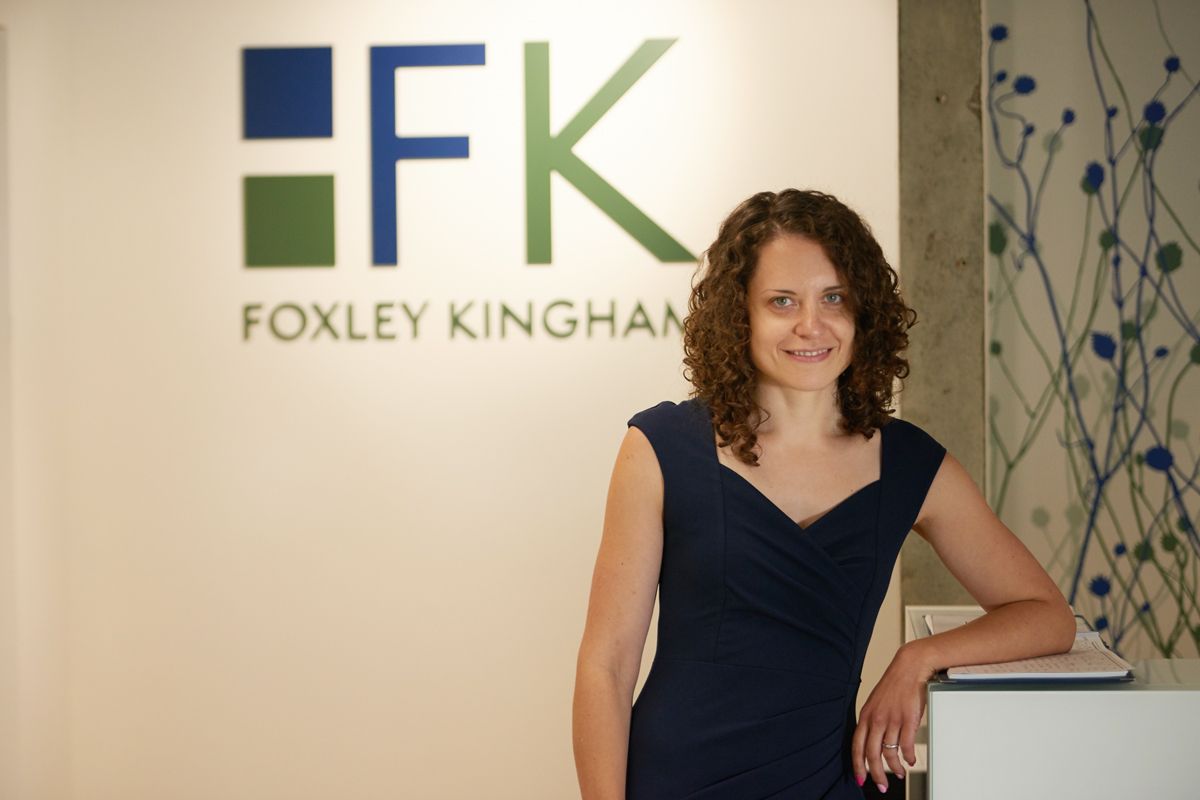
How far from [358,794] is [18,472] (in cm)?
142

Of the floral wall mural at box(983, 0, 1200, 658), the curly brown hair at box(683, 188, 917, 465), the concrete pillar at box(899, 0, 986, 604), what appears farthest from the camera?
the floral wall mural at box(983, 0, 1200, 658)

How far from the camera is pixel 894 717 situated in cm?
169

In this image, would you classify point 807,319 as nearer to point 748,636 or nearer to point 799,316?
point 799,316

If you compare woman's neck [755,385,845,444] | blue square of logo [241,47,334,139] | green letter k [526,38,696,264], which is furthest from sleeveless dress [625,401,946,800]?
blue square of logo [241,47,334,139]

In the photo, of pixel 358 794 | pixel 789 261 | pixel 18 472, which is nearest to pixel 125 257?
pixel 18 472

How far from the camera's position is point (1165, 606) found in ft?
13.1

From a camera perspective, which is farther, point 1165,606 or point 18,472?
point 1165,606

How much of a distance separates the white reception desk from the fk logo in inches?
89.7

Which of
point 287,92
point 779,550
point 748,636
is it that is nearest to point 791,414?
point 779,550

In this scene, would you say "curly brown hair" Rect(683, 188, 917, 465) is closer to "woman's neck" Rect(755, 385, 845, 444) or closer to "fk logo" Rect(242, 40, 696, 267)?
"woman's neck" Rect(755, 385, 845, 444)

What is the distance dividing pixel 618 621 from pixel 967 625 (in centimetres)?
50

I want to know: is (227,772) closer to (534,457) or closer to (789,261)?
(534,457)

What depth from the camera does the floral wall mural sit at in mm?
3955

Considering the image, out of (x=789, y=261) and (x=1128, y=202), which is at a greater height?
(x=1128, y=202)
